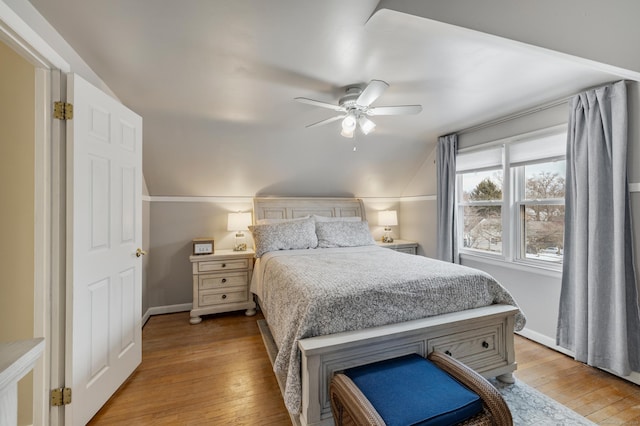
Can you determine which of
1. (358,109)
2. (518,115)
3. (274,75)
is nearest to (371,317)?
(358,109)

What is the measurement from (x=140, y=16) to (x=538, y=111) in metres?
3.33

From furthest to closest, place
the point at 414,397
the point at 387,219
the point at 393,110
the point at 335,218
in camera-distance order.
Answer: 1. the point at 387,219
2. the point at 335,218
3. the point at 393,110
4. the point at 414,397

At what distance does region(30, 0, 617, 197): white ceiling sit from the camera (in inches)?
58.2

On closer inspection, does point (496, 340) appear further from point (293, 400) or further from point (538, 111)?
point (538, 111)

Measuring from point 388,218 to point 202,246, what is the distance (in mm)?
2743

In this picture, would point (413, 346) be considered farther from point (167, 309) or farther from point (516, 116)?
point (167, 309)

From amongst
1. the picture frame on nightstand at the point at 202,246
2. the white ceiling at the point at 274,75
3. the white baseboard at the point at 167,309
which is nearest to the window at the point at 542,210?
the white ceiling at the point at 274,75

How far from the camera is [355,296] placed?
1.68m

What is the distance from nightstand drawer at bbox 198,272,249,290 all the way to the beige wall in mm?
1682

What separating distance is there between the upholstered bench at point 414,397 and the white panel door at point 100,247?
58.2 inches

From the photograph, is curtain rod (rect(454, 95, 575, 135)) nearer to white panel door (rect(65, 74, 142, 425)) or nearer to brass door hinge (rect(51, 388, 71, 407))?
white panel door (rect(65, 74, 142, 425))

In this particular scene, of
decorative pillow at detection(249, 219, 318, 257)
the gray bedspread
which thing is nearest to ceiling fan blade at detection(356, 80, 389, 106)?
the gray bedspread

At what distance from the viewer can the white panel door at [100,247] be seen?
5.04 feet

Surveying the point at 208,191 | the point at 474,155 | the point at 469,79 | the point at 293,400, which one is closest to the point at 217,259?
the point at 208,191
